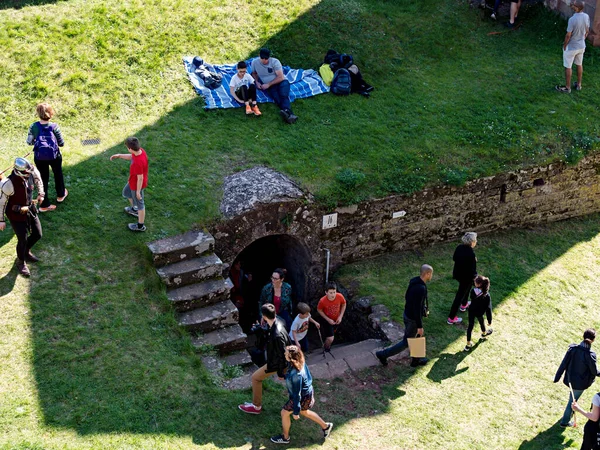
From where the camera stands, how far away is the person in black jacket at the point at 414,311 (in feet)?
32.7

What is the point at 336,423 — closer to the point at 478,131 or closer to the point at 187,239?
the point at 187,239

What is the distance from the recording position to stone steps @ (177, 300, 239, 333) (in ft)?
34.4

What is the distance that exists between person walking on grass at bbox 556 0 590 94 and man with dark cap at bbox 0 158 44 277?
10757 mm

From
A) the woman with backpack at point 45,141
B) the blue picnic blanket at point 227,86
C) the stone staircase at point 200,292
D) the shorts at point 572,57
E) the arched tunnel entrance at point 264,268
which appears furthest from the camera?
the shorts at point 572,57

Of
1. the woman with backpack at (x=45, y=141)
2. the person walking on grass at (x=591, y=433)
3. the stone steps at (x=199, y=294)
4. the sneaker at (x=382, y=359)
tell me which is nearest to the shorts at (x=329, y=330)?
the sneaker at (x=382, y=359)

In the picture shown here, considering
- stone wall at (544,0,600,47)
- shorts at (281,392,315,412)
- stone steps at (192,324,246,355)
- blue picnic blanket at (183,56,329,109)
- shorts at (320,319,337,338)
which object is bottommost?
shorts at (320,319,337,338)

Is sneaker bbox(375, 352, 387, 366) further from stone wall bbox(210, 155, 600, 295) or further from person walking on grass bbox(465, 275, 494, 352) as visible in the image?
stone wall bbox(210, 155, 600, 295)

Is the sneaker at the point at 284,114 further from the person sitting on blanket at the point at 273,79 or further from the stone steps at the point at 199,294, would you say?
the stone steps at the point at 199,294

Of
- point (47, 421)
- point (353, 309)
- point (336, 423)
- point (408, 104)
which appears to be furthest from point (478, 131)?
point (47, 421)

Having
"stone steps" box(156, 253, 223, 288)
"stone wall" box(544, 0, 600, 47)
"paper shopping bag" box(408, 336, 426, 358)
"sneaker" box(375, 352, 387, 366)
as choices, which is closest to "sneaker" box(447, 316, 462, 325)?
"paper shopping bag" box(408, 336, 426, 358)

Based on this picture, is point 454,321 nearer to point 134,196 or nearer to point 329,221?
point 329,221

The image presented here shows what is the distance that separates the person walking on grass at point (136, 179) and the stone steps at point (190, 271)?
2.80ft

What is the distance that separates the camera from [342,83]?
49.3 feet

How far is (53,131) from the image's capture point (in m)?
10.9
